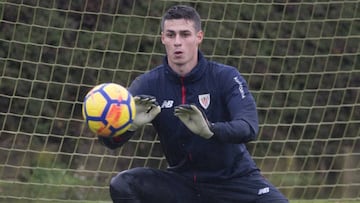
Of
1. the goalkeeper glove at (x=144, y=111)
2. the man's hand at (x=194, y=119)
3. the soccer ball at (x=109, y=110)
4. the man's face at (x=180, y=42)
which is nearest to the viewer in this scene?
the soccer ball at (x=109, y=110)

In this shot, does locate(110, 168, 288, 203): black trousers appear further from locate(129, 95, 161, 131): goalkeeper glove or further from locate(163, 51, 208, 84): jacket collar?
locate(163, 51, 208, 84): jacket collar

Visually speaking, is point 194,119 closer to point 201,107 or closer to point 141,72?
point 201,107

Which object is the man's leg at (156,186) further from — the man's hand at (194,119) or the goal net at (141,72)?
the goal net at (141,72)

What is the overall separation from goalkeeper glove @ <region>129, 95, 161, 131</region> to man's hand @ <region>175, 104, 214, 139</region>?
169mm

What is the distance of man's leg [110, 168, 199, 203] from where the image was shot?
5723mm

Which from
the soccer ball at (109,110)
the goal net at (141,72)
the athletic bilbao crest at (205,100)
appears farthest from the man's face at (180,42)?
the goal net at (141,72)

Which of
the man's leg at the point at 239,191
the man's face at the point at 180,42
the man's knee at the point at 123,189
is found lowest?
the man's knee at the point at 123,189

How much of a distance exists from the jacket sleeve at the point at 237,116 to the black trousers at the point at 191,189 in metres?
0.36

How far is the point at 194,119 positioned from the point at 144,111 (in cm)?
32

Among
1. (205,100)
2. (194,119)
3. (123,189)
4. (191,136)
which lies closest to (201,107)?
(205,100)

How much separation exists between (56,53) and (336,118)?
223cm

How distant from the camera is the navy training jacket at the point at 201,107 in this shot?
225 inches

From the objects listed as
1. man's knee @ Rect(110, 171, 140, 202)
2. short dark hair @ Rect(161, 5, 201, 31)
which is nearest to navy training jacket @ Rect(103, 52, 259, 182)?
short dark hair @ Rect(161, 5, 201, 31)

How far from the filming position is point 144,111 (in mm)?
5508
